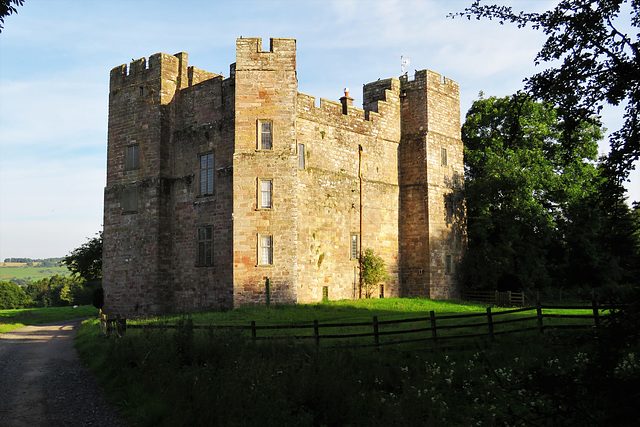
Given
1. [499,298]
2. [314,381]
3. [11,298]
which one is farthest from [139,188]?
[11,298]

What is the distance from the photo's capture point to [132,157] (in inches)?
1121

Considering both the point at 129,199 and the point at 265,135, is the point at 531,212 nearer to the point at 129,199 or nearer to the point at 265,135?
the point at 265,135

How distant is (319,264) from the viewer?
86.9 ft

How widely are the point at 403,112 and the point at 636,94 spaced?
26828 mm

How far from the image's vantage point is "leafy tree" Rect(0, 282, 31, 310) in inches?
2778

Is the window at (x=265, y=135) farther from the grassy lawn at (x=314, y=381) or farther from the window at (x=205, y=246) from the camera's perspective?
the grassy lawn at (x=314, y=381)

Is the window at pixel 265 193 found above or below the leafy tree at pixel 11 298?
above

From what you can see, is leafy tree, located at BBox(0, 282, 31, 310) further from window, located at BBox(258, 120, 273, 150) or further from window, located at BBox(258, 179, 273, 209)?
window, located at BBox(258, 120, 273, 150)

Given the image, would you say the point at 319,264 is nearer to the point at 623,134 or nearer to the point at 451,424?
the point at 451,424

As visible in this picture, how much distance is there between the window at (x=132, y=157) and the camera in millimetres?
28247

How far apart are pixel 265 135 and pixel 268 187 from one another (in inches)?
95.8

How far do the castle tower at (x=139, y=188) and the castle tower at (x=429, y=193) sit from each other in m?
13.2

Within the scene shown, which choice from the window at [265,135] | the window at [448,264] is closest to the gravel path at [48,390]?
the window at [265,135]

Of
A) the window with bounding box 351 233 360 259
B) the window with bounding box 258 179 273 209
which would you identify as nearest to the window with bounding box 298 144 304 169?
the window with bounding box 258 179 273 209
